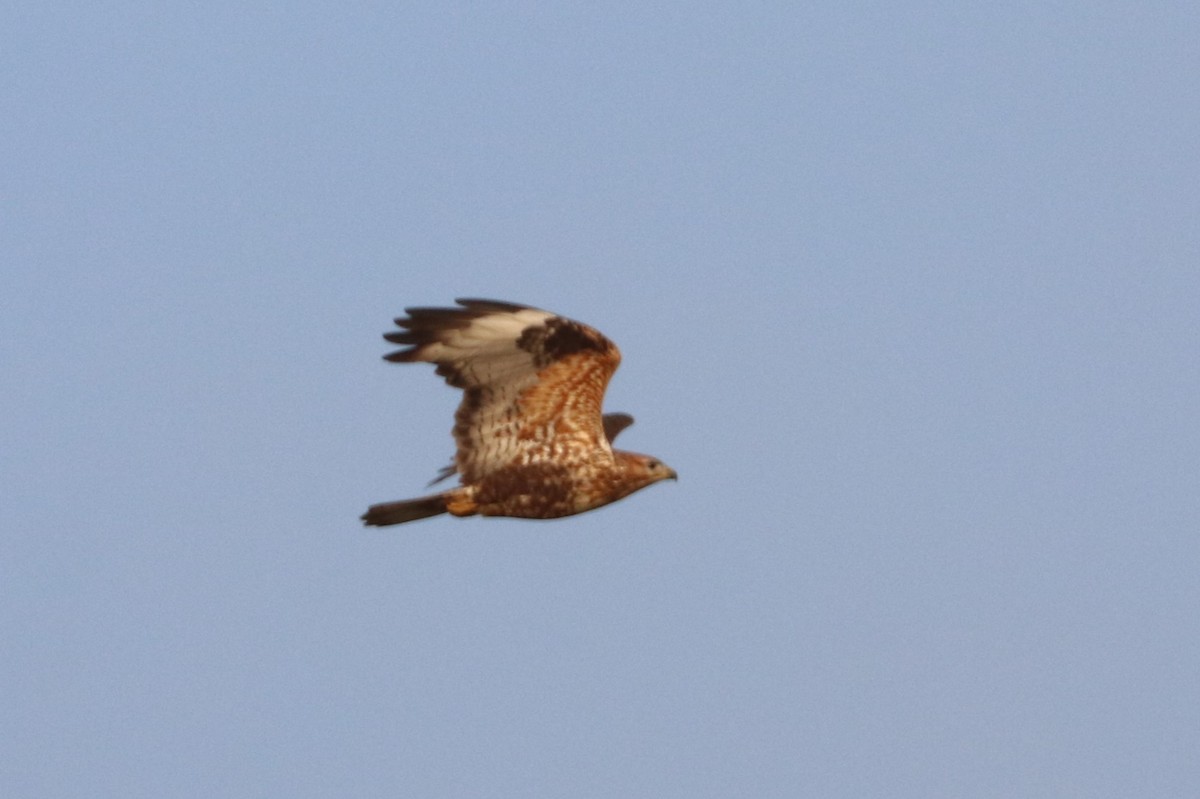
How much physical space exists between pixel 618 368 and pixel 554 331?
0.59m

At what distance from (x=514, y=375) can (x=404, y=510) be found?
125cm

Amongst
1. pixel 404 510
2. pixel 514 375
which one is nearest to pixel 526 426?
pixel 514 375

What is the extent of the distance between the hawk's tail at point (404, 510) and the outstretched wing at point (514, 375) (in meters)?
0.33

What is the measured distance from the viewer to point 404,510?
1142 inches

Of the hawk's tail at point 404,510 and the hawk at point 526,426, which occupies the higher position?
the hawk at point 526,426

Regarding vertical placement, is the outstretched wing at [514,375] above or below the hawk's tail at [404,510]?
above

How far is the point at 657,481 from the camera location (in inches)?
1158

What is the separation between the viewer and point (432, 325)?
28.7 m

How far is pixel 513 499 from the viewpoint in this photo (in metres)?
29.1

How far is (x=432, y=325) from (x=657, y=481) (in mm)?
2082

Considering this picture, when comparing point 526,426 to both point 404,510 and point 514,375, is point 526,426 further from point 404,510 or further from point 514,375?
point 404,510

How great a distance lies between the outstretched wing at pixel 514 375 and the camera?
28.7 metres

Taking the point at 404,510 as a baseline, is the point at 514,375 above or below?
above

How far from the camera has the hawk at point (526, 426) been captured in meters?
28.8
